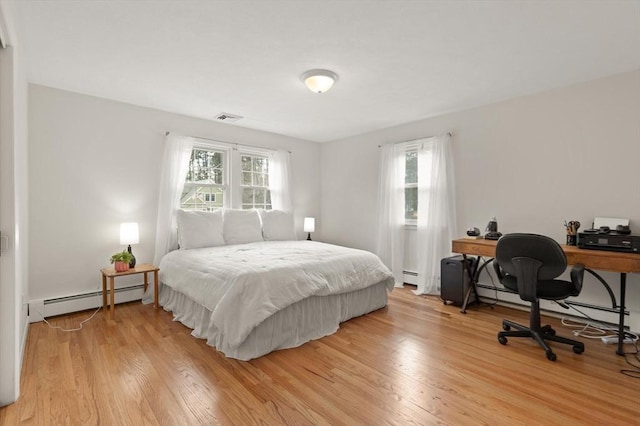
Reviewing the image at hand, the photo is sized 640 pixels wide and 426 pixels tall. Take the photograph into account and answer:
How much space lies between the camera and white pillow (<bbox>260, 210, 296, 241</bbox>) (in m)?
4.49

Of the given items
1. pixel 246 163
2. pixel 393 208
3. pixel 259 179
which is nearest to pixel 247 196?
pixel 259 179

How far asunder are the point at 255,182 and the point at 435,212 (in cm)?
279

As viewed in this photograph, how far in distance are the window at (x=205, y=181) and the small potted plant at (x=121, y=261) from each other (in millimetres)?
1092

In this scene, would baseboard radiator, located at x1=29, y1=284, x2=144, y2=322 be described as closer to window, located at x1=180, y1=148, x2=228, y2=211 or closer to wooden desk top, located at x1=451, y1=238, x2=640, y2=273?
window, located at x1=180, y1=148, x2=228, y2=211

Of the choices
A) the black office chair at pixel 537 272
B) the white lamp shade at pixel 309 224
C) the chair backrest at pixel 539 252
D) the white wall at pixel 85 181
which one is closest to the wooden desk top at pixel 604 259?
the black office chair at pixel 537 272

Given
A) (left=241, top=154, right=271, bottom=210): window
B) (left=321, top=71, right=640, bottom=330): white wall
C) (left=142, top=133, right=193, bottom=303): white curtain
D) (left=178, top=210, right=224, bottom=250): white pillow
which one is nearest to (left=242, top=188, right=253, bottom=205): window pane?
(left=241, top=154, right=271, bottom=210): window

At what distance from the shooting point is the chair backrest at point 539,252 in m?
2.32

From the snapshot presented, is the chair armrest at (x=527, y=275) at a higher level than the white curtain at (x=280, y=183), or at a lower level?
lower

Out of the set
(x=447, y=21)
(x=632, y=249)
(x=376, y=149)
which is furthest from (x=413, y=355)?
(x=376, y=149)

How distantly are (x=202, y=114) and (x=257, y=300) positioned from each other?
2.88 m

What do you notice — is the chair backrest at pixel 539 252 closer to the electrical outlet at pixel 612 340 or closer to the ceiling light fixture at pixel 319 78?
the electrical outlet at pixel 612 340

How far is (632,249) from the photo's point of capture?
2.47 metres

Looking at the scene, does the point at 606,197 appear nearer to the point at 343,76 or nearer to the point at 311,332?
the point at 343,76

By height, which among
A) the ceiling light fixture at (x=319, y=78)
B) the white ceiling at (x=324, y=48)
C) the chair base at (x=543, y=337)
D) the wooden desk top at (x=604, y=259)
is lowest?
the chair base at (x=543, y=337)
